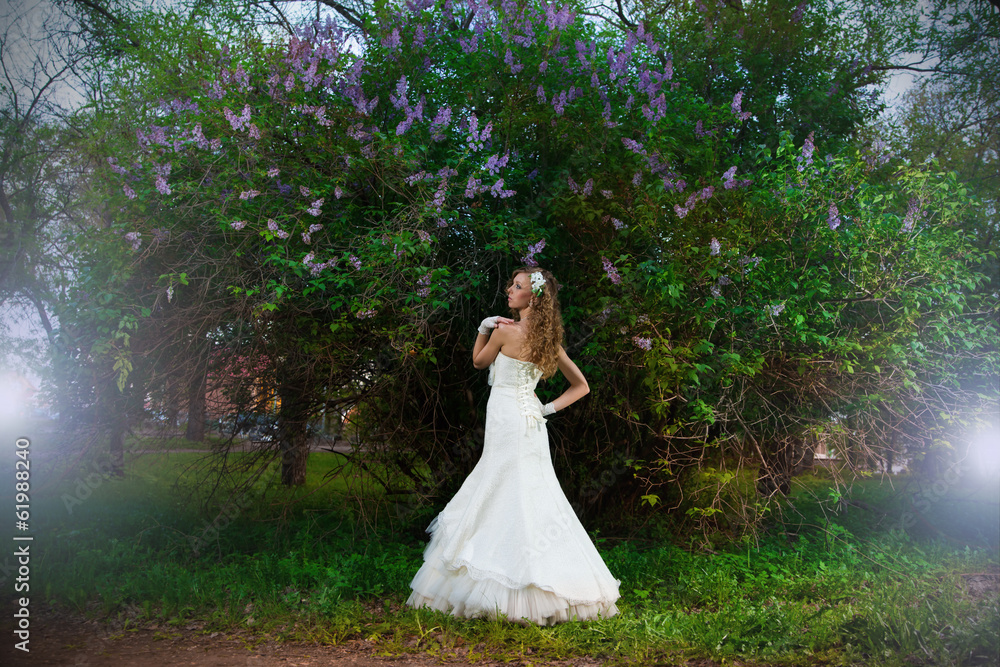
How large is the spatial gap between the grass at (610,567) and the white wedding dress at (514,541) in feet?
0.42

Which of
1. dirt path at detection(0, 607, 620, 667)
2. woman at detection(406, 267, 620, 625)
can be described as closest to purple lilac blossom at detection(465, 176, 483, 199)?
woman at detection(406, 267, 620, 625)

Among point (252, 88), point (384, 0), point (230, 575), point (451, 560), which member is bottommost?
point (230, 575)

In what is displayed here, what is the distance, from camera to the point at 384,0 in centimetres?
527

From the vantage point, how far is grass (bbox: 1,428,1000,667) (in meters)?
3.46

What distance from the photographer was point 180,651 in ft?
11.7

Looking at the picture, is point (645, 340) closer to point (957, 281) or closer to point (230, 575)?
point (957, 281)

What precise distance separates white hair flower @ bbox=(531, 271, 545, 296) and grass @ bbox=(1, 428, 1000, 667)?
196 cm

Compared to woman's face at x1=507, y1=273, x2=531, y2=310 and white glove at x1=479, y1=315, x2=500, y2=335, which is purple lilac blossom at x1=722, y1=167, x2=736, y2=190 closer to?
woman's face at x1=507, y1=273, x2=531, y2=310

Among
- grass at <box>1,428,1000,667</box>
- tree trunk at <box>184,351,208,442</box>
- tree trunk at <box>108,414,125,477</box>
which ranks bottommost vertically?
grass at <box>1,428,1000,667</box>

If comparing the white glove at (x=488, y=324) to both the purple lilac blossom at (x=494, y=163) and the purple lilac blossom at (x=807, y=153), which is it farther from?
the purple lilac blossom at (x=807, y=153)

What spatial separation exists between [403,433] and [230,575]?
170 cm

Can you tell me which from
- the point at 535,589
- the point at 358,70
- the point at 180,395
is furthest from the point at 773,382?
the point at 180,395

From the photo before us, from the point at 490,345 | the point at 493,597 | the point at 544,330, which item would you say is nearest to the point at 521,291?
the point at 544,330

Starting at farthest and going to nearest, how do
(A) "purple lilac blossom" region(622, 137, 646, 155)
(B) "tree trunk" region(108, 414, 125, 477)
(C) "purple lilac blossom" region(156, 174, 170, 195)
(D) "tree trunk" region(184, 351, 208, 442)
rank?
(B) "tree trunk" region(108, 414, 125, 477) → (D) "tree trunk" region(184, 351, 208, 442) → (A) "purple lilac blossom" region(622, 137, 646, 155) → (C) "purple lilac blossom" region(156, 174, 170, 195)
